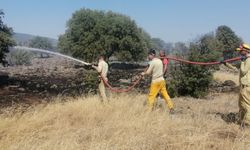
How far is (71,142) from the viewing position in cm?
785

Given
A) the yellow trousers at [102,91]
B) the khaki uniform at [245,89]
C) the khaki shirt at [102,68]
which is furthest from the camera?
the khaki shirt at [102,68]

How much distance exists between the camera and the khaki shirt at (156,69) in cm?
1184

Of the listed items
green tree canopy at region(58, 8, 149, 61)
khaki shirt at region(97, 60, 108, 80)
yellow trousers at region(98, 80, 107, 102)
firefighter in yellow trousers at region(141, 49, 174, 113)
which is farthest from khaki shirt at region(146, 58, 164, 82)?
green tree canopy at region(58, 8, 149, 61)

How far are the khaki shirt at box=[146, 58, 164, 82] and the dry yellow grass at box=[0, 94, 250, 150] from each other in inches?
34.9

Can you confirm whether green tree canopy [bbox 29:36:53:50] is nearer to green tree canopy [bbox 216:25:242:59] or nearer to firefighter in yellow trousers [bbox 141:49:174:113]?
green tree canopy [bbox 216:25:242:59]

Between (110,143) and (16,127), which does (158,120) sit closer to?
(110,143)

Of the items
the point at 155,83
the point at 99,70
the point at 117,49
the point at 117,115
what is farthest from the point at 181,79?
the point at 117,49

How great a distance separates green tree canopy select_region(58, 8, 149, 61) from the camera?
67625mm

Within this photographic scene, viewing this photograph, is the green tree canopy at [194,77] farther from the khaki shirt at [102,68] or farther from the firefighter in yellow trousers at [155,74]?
the firefighter in yellow trousers at [155,74]

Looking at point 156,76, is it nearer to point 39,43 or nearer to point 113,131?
point 113,131

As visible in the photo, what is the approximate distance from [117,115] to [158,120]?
1.10m

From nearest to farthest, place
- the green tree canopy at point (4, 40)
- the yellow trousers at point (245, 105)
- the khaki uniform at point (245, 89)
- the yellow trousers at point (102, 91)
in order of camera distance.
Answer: the yellow trousers at point (245, 105) < the khaki uniform at point (245, 89) < the yellow trousers at point (102, 91) < the green tree canopy at point (4, 40)

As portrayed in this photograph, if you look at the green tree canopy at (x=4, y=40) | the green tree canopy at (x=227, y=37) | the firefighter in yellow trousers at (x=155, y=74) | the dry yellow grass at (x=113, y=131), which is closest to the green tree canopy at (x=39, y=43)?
the green tree canopy at (x=227, y=37)

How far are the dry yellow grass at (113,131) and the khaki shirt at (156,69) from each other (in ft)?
2.91
